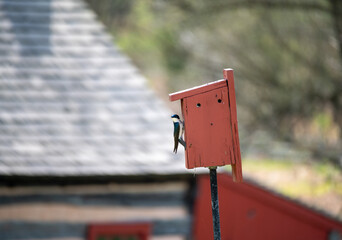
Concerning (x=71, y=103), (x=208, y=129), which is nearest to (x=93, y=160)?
(x=71, y=103)

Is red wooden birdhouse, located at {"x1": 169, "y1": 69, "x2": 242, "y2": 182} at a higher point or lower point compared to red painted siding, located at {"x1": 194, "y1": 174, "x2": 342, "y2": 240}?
higher

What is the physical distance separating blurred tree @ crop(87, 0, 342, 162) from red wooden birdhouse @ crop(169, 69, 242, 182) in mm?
6555

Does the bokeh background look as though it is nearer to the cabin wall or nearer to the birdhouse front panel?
the cabin wall

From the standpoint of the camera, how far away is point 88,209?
5883mm

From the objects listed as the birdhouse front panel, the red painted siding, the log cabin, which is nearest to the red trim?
the log cabin

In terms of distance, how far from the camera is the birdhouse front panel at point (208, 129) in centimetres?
316

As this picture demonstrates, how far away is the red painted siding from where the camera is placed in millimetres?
6074

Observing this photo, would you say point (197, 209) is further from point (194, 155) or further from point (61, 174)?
point (194, 155)

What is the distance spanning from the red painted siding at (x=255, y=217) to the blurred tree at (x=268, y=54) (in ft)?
12.9

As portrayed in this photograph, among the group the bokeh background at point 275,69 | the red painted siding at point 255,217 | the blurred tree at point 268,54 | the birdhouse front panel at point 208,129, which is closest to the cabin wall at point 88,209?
the red painted siding at point 255,217

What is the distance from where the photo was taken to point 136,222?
19.6 ft

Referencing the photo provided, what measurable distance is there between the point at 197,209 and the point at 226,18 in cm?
841

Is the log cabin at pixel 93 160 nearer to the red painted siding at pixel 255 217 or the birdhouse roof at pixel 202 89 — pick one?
the red painted siding at pixel 255 217

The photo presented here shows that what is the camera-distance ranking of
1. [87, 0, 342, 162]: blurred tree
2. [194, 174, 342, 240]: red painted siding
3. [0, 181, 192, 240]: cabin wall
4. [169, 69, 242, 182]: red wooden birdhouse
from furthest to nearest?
[87, 0, 342, 162]: blurred tree, [194, 174, 342, 240]: red painted siding, [0, 181, 192, 240]: cabin wall, [169, 69, 242, 182]: red wooden birdhouse
